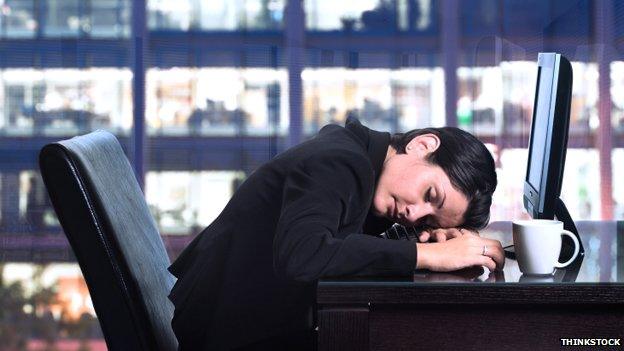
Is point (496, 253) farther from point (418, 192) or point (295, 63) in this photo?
point (295, 63)

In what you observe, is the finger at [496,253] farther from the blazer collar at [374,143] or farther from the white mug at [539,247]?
the blazer collar at [374,143]

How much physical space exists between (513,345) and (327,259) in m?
0.25

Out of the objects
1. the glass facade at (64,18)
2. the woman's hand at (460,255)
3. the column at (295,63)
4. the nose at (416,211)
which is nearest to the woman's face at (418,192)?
the nose at (416,211)

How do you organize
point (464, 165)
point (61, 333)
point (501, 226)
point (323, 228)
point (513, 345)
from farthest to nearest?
point (61, 333) → point (501, 226) → point (464, 165) → point (323, 228) → point (513, 345)

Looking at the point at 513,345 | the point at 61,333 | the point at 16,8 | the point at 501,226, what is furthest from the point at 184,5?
the point at 513,345

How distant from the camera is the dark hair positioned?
1358 millimetres

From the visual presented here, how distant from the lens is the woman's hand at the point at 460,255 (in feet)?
4.00

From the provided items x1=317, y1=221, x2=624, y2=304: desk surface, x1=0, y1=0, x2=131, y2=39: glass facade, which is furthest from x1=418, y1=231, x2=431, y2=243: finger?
x1=0, y1=0, x2=131, y2=39: glass facade

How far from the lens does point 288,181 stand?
1.30 meters

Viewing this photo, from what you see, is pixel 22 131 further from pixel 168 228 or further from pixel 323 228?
pixel 323 228

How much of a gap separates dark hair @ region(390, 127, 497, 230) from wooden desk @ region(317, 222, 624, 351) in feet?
0.99

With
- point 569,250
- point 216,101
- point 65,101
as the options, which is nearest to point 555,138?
point 569,250

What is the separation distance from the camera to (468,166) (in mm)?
1363

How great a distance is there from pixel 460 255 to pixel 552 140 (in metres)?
0.22
